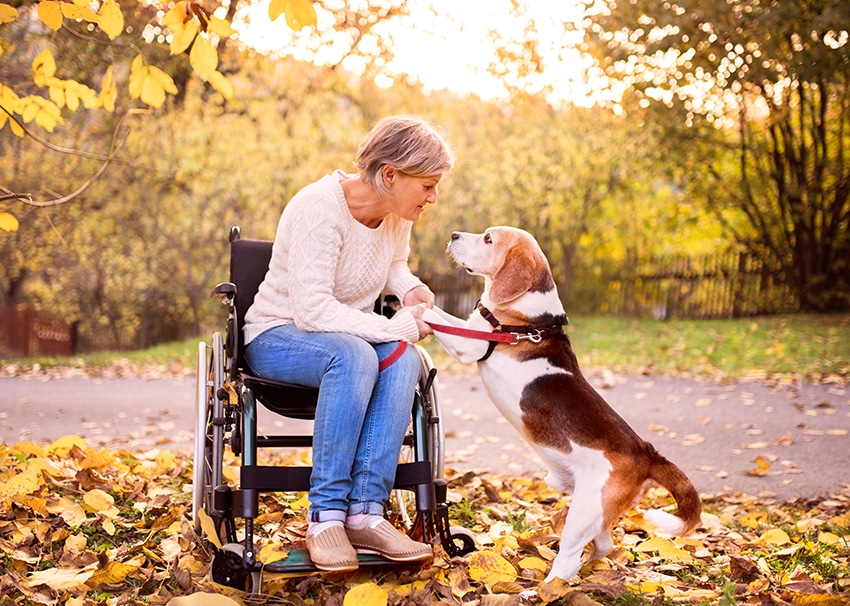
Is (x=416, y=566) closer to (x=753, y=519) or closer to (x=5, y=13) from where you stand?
(x=753, y=519)

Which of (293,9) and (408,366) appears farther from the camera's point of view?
(408,366)

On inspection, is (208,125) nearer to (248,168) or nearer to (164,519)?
(248,168)

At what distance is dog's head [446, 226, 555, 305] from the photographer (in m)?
3.03

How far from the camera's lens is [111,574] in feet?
8.52

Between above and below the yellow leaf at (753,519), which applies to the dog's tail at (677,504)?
above

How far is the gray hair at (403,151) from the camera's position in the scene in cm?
280

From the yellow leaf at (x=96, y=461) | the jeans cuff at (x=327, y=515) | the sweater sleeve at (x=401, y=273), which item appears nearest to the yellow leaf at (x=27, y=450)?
the yellow leaf at (x=96, y=461)

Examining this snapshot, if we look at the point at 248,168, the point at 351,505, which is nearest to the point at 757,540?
the point at 351,505

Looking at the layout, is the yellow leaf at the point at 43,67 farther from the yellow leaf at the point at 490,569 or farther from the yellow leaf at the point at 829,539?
the yellow leaf at the point at 829,539

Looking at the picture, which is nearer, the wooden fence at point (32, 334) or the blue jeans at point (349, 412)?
the blue jeans at point (349, 412)

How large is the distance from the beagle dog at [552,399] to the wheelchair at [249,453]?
255 mm

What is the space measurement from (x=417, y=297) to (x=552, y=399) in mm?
712

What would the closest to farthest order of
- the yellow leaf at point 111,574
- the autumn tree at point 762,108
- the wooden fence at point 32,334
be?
the yellow leaf at point 111,574, the autumn tree at point 762,108, the wooden fence at point 32,334

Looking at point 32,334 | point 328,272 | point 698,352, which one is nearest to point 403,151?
point 328,272
